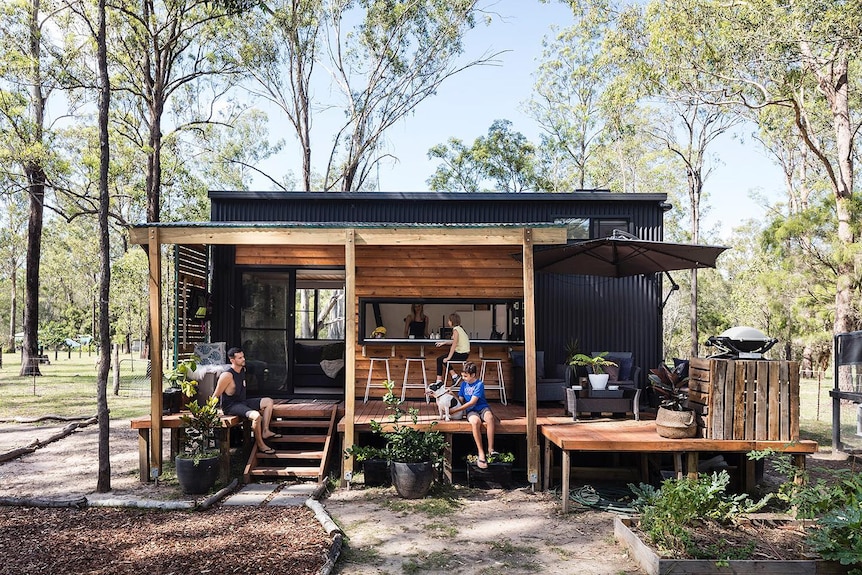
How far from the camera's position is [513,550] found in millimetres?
4859

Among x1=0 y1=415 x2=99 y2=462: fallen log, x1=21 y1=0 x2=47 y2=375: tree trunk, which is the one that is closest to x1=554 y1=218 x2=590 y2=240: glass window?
x1=0 y1=415 x2=99 y2=462: fallen log

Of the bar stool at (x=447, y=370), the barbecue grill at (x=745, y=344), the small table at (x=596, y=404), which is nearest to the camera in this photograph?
the barbecue grill at (x=745, y=344)

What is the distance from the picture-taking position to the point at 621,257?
8062 mm

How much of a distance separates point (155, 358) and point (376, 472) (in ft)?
8.37

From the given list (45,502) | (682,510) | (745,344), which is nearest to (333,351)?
(45,502)

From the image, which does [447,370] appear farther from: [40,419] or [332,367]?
[40,419]

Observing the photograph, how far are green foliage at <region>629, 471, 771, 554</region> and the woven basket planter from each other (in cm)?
80

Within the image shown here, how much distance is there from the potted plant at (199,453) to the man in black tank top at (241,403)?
206 millimetres

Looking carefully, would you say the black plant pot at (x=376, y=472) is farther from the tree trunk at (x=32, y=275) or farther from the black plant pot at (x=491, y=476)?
the tree trunk at (x=32, y=275)

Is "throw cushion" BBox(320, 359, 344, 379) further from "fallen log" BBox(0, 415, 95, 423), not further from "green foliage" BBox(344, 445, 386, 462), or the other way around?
"fallen log" BBox(0, 415, 95, 423)

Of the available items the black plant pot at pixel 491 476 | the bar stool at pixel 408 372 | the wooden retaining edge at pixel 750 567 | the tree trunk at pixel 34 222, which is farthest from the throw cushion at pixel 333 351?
the tree trunk at pixel 34 222

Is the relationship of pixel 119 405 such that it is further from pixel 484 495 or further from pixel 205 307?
pixel 484 495

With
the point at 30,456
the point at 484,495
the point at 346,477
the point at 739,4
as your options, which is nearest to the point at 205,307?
the point at 30,456

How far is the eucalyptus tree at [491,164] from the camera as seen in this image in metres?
25.9
